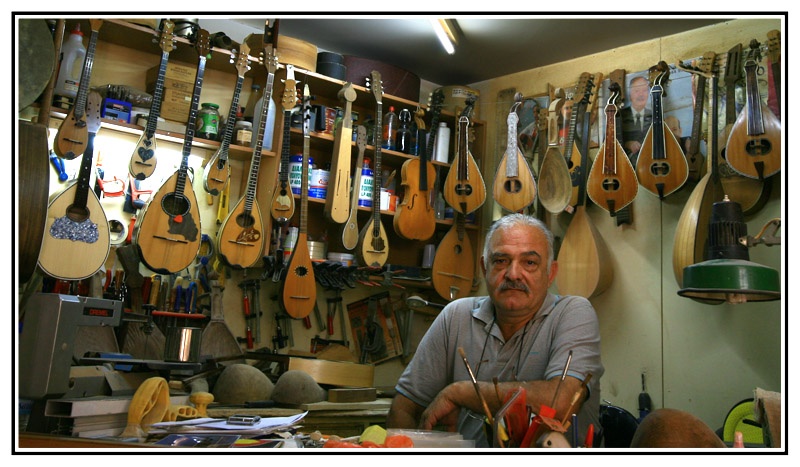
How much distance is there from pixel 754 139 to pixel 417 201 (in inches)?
77.2

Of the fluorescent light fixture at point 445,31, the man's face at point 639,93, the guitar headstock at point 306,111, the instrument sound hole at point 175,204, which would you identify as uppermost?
the fluorescent light fixture at point 445,31

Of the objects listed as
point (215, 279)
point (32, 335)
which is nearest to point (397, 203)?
point (215, 279)

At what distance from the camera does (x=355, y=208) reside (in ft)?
13.8

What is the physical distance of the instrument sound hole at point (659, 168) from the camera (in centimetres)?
373

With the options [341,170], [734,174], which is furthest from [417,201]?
[734,174]

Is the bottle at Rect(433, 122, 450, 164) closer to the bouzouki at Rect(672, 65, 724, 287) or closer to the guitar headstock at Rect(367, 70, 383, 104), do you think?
the guitar headstock at Rect(367, 70, 383, 104)

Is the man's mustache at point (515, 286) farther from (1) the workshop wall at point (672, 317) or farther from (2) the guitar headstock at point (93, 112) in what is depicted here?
(2) the guitar headstock at point (93, 112)

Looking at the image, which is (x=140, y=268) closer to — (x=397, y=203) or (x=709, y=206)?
(x=397, y=203)

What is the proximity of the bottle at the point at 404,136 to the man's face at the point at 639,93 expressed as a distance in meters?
1.42

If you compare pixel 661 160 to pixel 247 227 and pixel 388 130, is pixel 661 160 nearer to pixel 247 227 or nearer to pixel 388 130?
pixel 388 130

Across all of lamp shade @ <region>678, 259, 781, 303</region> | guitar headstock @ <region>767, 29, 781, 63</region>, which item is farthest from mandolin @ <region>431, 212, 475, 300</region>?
lamp shade @ <region>678, 259, 781, 303</region>

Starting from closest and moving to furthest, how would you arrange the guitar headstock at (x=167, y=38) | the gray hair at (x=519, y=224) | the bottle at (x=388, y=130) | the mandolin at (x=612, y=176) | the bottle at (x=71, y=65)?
1. the gray hair at (x=519, y=224)
2. the bottle at (x=71, y=65)
3. the guitar headstock at (x=167, y=38)
4. the mandolin at (x=612, y=176)
5. the bottle at (x=388, y=130)

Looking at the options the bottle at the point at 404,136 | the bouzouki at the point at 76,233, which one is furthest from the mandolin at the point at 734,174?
the bouzouki at the point at 76,233
